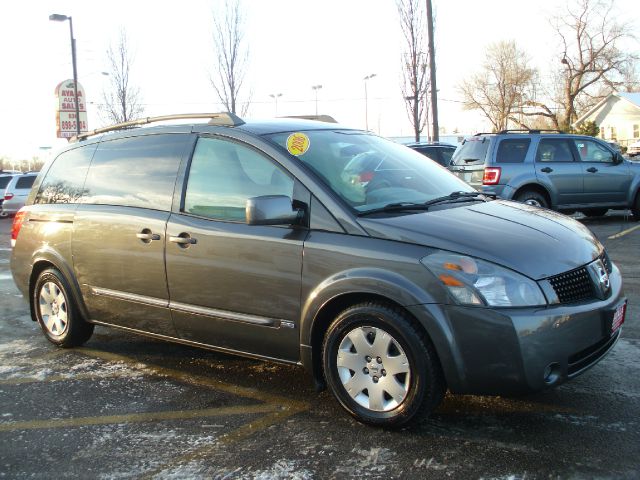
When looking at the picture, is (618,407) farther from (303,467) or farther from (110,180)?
(110,180)

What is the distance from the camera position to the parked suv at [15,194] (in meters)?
22.0

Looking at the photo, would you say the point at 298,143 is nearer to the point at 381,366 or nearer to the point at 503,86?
the point at 381,366

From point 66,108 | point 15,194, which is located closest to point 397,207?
point 15,194

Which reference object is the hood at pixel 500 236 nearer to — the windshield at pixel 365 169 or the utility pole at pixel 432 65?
the windshield at pixel 365 169

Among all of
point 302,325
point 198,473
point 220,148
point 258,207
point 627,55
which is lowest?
point 198,473

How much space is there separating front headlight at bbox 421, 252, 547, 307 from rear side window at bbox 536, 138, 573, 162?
370 inches

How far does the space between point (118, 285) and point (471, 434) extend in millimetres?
2645

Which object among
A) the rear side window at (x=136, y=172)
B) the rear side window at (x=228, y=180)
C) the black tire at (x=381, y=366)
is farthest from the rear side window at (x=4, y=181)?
the black tire at (x=381, y=366)

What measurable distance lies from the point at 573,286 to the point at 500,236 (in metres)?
0.45

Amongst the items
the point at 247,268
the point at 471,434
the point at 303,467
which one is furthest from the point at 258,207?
the point at 471,434

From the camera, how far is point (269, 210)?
11.7ft

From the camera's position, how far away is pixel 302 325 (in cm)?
366

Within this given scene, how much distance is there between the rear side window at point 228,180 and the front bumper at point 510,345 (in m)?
1.30

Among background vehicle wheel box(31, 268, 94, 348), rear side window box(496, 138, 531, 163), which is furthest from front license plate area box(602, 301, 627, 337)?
rear side window box(496, 138, 531, 163)
